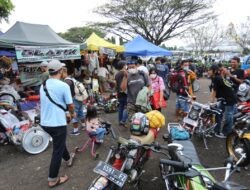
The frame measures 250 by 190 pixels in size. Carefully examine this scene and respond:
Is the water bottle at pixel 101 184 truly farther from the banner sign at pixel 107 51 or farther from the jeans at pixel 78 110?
the banner sign at pixel 107 51

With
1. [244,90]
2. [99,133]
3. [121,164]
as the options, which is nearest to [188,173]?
[121,164]

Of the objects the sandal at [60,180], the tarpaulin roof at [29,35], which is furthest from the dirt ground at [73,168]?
the tarpaulin roof at [29,35]

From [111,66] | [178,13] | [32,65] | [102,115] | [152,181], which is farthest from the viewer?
[178,13]

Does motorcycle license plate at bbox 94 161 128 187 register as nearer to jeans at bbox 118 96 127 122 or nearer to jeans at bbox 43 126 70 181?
jeans at bbox 43 126 70 181

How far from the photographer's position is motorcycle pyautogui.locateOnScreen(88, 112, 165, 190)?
95.2 inches

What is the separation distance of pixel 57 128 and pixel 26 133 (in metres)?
1.54

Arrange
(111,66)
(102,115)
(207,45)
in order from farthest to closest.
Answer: (207,45) < (111,66) < (102,115)

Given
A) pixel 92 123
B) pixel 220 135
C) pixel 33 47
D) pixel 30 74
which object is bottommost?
pixel 220 135

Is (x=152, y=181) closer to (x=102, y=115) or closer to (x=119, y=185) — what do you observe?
(x=119, y=185)

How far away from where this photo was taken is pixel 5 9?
1461 centimetres

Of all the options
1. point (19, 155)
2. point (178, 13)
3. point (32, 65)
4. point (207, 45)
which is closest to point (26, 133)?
point (19, 155)

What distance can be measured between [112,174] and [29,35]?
675 cm

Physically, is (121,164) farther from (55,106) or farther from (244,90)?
(244,90)

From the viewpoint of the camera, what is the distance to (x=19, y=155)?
4.54 meters
